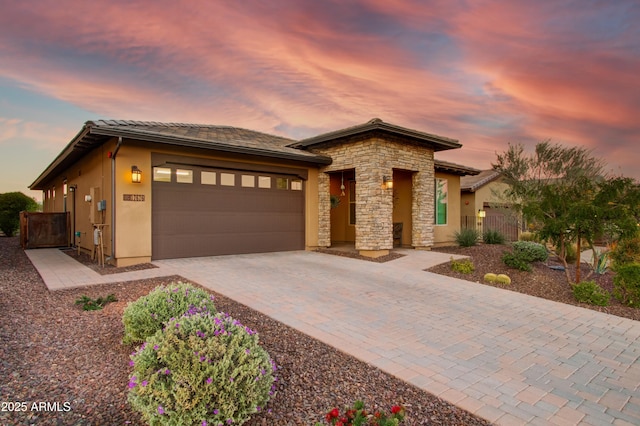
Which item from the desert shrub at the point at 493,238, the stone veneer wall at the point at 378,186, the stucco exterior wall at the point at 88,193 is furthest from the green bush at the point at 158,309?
the desert shrub at the point at 493,238

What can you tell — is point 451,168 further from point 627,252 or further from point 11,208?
point 11,208

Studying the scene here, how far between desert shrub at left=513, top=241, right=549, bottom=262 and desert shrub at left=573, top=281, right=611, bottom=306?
2.13 metres

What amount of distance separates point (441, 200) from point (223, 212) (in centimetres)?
797

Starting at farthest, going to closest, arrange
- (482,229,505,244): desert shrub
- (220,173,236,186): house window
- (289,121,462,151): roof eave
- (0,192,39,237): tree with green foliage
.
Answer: (0,192,39,237): tree with green foliage
(482,229,505,244): desert shrub
(220,173,236,186): house window
(289,121,462,151): roof eave

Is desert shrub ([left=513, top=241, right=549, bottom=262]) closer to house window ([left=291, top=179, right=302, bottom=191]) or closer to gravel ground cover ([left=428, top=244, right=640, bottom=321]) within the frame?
gravel ground cover ([left=428, top=244, right=640, bottom=321])

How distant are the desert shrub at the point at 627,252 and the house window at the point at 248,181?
29.5ft

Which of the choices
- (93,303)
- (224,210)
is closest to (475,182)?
(224,210)

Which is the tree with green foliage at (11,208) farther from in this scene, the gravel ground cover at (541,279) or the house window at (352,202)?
the gravel ground cover at (541,279)

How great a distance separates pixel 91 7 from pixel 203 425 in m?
8.38

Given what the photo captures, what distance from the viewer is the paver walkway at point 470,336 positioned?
273 cm

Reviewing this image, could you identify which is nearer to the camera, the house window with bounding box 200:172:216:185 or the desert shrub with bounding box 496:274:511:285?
the desert shrub with bounding box 496:274:511:285

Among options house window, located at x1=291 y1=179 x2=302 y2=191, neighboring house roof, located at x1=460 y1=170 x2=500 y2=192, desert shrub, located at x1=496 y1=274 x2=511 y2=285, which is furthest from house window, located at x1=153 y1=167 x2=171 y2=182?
neighboring house roof, located at x1=460 y1=170 x2=500 y2=192

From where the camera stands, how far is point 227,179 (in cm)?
988

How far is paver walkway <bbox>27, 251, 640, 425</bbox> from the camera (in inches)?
107
